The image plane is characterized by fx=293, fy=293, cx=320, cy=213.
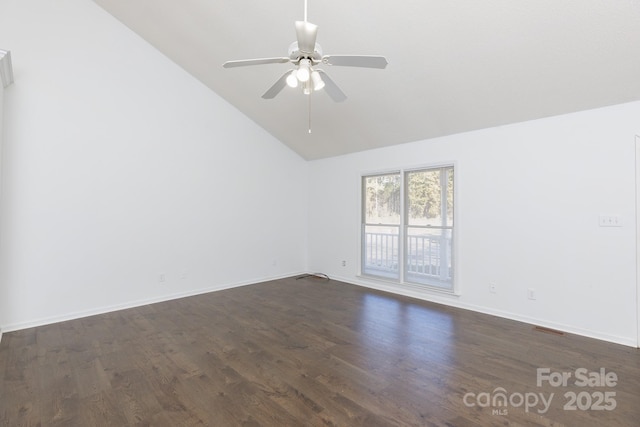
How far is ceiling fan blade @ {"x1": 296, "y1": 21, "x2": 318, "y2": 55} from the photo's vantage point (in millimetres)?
1772

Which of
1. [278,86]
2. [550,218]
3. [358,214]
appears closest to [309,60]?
[278,86]

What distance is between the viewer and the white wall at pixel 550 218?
2.99 metres

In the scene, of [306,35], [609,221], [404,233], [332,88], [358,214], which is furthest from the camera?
[358,214]

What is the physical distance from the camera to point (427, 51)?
304 centimetres

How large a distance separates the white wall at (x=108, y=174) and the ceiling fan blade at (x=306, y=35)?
3.36 meters

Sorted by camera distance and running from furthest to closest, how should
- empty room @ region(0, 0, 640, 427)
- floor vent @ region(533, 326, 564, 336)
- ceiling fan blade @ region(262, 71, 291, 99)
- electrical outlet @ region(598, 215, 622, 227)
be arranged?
floor vent @ region(533, 326, 564, 336) → electrical outlet @ region(598, 215, 622, 227) → ceiling fan blade @ region(262, 71, 291, 99) → empty room @ region(0, 0, 640, 427)

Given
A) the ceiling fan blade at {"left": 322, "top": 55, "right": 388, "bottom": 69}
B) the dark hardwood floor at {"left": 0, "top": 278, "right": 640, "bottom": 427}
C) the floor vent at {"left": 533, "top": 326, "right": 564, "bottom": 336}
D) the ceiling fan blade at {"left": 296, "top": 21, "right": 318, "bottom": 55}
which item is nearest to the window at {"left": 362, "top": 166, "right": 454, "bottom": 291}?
the dark hardwood floor at {"left": 0, "top": 278, "right": 640, "bottom": 427}

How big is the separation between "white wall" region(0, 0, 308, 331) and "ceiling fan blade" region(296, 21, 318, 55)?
3360 millimetres

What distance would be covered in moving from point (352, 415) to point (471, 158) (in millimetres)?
3482

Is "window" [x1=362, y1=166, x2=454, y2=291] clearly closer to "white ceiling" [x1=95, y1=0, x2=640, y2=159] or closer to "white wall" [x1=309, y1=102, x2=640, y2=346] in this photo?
"white wall" [x1=309, y1=102, x2=640, y2=346]

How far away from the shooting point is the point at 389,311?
394cm

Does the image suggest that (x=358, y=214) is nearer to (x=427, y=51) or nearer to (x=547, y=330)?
(x=427, y=51)

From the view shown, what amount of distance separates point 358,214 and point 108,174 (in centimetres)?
387

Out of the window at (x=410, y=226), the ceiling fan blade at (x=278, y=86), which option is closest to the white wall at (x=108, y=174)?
the window at (x=410, y=226)
